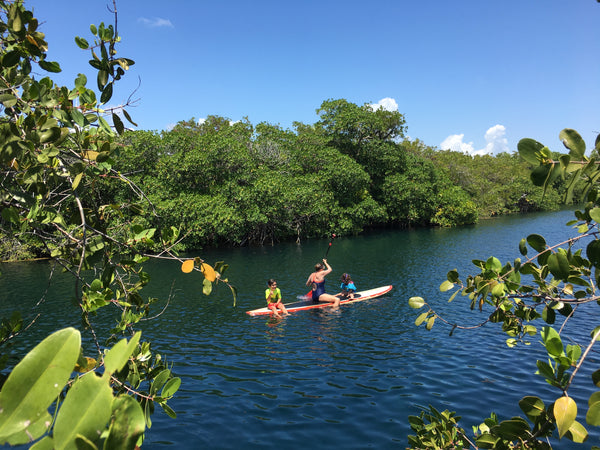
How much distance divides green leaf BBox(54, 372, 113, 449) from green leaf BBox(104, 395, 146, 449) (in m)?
0.05

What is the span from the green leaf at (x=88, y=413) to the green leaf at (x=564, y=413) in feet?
5.51

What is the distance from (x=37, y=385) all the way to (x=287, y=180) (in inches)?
1334

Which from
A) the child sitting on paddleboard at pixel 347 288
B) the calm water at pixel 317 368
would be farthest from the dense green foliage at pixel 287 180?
the child sitting on paddleboard at pixel 347 288

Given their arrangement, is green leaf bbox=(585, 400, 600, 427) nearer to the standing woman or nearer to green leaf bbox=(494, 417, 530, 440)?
green leaf bbox=(494, 417, 530, 440)

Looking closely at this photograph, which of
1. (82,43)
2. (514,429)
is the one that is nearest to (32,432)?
(514,429)

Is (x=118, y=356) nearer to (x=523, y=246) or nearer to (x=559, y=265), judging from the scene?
(x=559, y=265)

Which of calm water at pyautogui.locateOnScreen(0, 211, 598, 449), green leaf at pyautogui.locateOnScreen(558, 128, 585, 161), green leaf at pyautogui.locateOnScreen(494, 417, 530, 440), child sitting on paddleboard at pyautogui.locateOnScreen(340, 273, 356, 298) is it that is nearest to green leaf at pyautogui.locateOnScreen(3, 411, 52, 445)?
green leaf at pyautogui.locateOnScreen(494, 417, 530, 440)

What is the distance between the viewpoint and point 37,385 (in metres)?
0.71

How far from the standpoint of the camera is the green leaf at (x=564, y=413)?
4.97ft

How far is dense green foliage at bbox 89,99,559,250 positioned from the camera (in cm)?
2916

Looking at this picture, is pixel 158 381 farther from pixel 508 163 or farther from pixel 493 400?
pixel 508 163

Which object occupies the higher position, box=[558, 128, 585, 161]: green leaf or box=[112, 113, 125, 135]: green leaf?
box=[112, 113, 125, 135]: green leaf

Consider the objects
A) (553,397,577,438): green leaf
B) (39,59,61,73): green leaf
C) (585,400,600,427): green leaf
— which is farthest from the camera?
(39,59,61,73): green leaf

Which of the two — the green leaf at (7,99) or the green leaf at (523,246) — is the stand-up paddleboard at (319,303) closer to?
the green leaf at (523,246)
